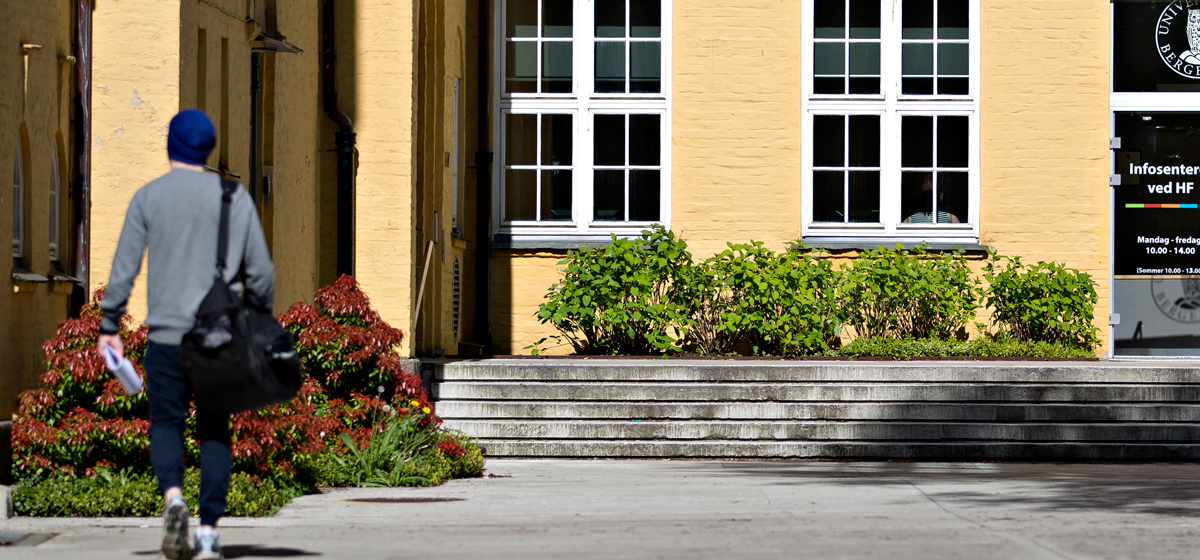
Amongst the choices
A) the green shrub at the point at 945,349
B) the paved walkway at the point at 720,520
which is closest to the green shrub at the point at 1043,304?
the green shrub at the point at 945,349

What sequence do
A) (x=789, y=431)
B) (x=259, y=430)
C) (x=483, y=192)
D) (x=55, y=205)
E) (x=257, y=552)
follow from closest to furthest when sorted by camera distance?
(x=257, y=552) < (x=259, y=430) < (x=55, y=205) < (x=789, y=431) < (x=483, y=192)

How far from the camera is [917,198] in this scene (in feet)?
52.3

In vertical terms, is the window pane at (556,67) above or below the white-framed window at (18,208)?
above

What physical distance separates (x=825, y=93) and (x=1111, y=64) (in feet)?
9.55

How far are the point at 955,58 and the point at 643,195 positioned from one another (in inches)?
138

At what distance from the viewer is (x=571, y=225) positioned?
15.8 metres

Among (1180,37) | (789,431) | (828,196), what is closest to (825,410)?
(789,431)

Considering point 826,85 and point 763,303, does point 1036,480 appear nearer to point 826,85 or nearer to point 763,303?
point 763,303

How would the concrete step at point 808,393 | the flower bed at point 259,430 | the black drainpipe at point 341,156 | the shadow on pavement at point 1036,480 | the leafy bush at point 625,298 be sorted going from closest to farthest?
the flower bed at point 259,430
the shadow on pavement at point 1036,480
the concrete step at point 808,393
the black drainpipe at point 341,156
the leafy bush at point 625,298

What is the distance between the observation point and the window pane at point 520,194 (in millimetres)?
15930

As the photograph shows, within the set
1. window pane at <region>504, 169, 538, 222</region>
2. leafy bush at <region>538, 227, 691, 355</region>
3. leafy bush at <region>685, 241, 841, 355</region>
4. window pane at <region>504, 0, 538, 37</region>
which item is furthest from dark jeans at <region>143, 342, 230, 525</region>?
window pane at <region>504, 0, 538, 37</region>

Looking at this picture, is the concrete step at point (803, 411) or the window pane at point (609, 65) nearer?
the concrete step at point (803, 411)

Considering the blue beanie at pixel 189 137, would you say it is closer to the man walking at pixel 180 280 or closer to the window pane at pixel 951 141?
the man walking at pixel 180 280

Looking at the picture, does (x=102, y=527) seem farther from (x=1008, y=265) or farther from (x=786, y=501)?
(x=1008, y=265)
